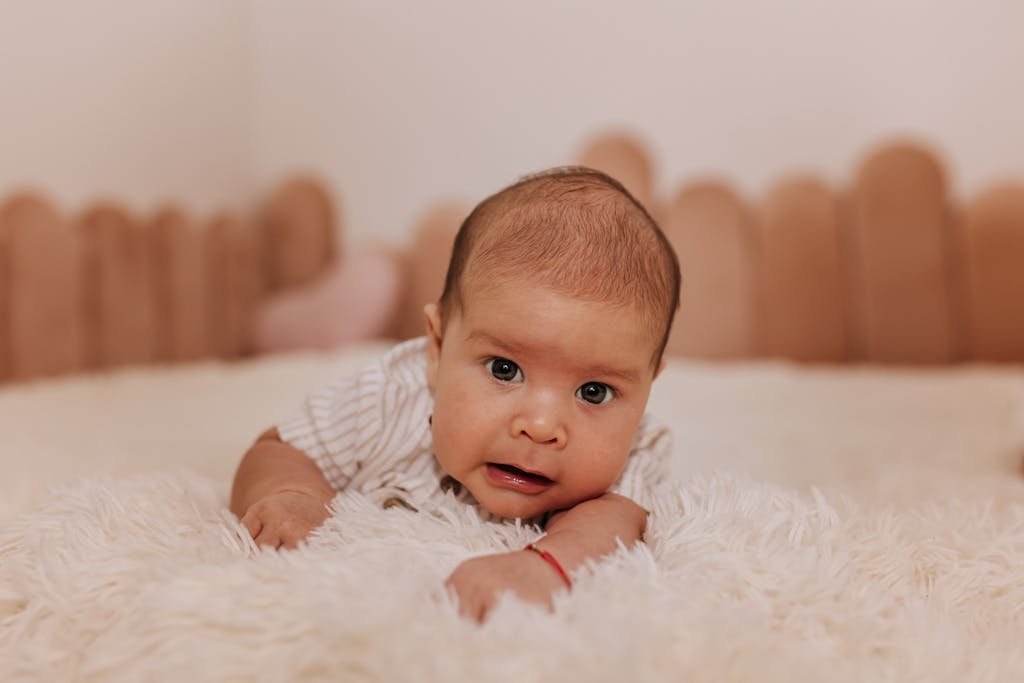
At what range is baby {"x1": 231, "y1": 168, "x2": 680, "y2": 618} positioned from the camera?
0.71m

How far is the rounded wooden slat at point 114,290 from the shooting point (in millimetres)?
1937

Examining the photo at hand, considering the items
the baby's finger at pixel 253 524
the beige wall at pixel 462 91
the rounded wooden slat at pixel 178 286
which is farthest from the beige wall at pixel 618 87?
the baby's finger at pixel 253 524

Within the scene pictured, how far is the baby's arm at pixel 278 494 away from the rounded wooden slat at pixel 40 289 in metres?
1.09

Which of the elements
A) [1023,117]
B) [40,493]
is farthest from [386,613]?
[1023,117]

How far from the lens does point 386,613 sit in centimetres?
53

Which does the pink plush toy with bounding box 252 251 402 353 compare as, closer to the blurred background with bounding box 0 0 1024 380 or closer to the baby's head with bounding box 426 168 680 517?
the blurred background with bounding box 0 0 1024 380

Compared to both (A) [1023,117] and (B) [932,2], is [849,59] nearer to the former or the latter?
(B) [932,2]

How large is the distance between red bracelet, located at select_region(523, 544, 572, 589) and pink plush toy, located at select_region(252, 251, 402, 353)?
1780 millimetres

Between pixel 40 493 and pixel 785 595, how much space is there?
0.72 m

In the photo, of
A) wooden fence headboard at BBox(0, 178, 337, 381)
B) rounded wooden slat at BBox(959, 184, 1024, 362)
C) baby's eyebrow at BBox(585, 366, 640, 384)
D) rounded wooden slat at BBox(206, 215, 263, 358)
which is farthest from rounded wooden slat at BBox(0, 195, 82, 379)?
rounded wooden slat at BBox(959, 184, 1024, 362)

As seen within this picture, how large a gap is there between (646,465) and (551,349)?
21 centimetres

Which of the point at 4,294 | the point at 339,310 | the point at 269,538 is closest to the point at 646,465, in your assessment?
the point at 269,538

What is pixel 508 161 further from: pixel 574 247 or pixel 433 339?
pixel 574 247

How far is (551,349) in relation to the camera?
2.32 ft
